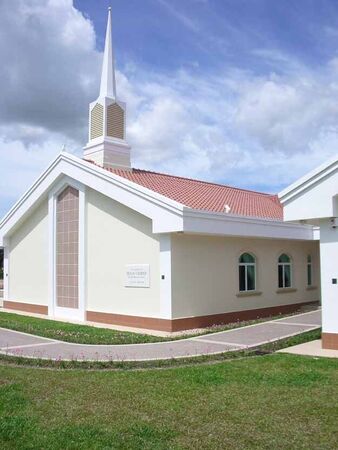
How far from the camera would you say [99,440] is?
609 cm

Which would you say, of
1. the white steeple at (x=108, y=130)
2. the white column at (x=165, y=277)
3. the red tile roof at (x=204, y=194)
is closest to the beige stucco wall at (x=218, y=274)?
the white column at (x=165, y=277)

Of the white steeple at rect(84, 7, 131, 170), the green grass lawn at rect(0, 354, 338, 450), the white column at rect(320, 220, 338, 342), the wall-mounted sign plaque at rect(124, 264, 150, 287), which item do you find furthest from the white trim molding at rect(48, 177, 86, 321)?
the white column at rect(320, 220, 338, 342)

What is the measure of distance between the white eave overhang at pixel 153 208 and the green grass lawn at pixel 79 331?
3016 millimetres

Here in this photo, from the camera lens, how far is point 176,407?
24.3 feet

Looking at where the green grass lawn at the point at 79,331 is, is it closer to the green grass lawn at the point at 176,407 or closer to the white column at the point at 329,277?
the green grass lawn at the point at 176,407

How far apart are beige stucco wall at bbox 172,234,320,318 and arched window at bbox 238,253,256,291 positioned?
205 mm

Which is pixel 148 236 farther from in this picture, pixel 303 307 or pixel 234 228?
pixel 303 307

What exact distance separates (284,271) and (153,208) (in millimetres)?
7809

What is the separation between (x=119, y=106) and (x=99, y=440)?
18.0 meters

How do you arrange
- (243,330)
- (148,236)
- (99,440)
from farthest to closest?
(148,236) < (243,330) < (99,440)

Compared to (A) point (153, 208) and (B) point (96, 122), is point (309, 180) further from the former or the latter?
(B) point (96, 122)

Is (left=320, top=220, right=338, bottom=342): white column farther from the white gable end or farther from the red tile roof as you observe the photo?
the red tile roof

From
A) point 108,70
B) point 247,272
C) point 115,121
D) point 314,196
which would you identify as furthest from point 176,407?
point 108,70

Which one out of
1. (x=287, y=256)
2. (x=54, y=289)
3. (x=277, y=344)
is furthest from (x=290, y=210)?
(x=54, y=289)
